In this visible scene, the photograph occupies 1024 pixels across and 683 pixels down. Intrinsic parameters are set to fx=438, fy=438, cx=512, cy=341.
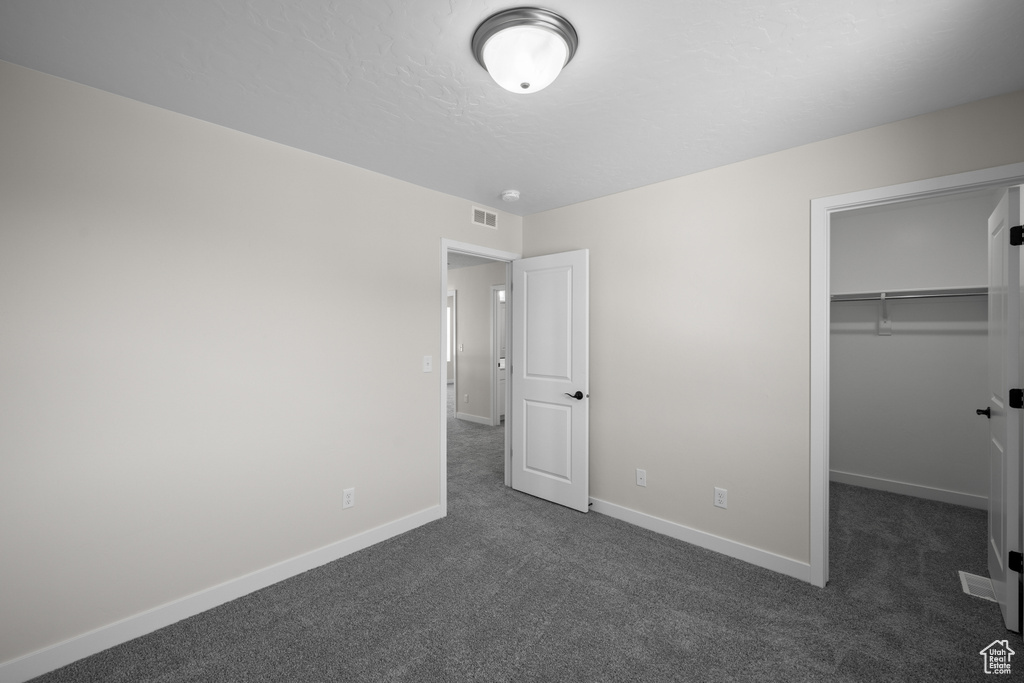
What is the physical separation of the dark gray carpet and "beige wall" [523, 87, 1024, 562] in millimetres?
439

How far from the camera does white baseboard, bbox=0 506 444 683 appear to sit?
1.80 meters

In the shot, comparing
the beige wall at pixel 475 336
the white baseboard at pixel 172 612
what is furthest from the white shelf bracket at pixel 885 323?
the white baseboard at pixel 172 612

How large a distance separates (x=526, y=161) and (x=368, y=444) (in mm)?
2104

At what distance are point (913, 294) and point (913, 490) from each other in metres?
1.67

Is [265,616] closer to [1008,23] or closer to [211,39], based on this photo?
[211,39]

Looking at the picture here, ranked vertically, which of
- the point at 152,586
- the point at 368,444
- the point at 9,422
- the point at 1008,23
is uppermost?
the point at 1008,23

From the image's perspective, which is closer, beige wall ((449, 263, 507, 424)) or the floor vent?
the floor vent

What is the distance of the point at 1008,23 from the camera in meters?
1.51

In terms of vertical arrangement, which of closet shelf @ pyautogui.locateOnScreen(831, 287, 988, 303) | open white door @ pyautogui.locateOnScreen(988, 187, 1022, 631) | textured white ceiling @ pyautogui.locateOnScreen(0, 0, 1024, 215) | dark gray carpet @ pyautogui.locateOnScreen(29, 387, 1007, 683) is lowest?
dark gray carpet @ pyautogui.locateOnScreen(29, 387, 1007, 683)

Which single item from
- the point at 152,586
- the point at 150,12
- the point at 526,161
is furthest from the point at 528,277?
the point at 152,586

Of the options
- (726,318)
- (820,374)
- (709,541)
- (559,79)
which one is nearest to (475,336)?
(726,318)

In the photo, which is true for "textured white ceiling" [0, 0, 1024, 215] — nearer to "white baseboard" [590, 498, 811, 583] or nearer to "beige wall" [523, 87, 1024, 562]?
"beige wall" [523, 87, 1024, 562]

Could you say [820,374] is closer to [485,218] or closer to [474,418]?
[485,218]

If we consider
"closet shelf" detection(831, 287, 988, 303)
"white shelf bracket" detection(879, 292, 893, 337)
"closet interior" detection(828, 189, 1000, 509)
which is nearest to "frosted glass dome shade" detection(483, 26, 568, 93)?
"closet interior" detection(828, 189, 1000, 509)
